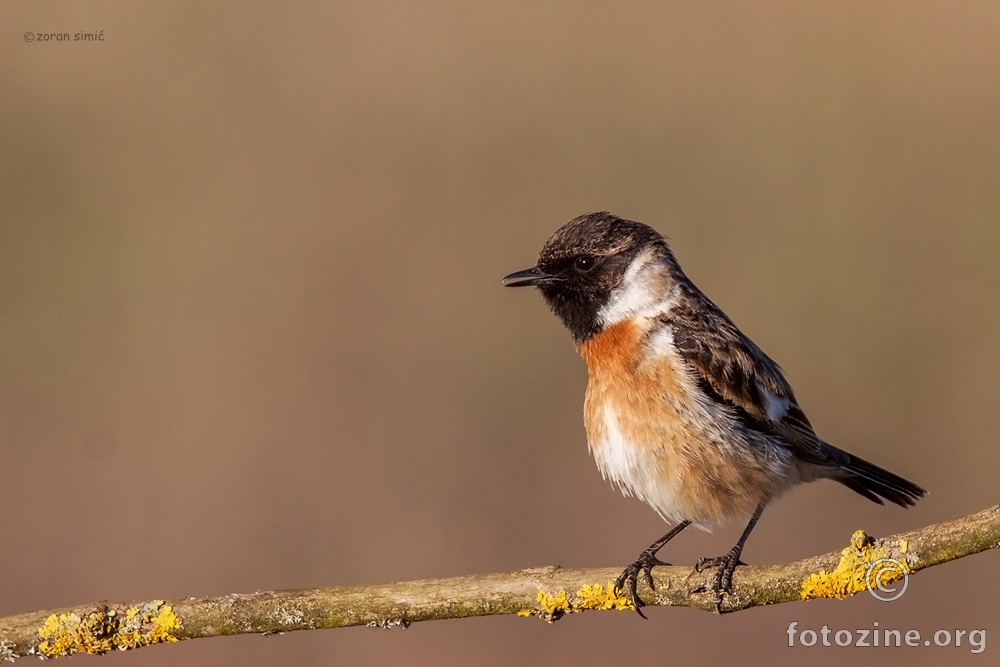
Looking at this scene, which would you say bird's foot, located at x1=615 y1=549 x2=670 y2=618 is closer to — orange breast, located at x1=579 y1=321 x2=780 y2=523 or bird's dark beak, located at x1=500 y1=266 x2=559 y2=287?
orange breast, located at x1=579 y1=321 x2=780 y2=523

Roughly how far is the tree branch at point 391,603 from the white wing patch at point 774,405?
153 cm

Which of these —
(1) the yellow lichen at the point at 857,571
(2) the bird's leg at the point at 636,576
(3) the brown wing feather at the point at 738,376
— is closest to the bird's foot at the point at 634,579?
(2) the bird's leg at the point at 636,576

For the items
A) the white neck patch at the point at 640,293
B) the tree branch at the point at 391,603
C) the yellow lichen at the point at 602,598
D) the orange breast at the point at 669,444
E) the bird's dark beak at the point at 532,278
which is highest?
the bird's dark beak at the point at 532,278

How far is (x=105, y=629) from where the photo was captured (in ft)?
14.3

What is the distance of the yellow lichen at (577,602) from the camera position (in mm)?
4473

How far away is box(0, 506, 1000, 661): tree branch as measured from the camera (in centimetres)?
423

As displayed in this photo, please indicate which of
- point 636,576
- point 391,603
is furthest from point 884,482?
point 391,603

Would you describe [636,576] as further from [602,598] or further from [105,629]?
[105,629]

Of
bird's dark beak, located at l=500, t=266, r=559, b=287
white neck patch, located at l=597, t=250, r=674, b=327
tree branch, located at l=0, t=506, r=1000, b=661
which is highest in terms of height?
bird's dark beak, located at l=500, t=266, r=559, b=287

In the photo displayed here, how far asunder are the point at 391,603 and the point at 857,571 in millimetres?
1723

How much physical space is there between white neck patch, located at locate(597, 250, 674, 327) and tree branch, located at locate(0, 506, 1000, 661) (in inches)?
73.5

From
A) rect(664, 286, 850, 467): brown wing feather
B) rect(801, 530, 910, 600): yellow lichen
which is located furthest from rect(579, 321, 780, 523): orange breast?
rect(801, 530, 910, 600): yellow lichen

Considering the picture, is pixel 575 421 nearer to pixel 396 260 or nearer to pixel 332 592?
pixel 396 260

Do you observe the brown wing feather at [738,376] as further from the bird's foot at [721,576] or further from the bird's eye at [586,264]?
the bird's foot at [721,576]
